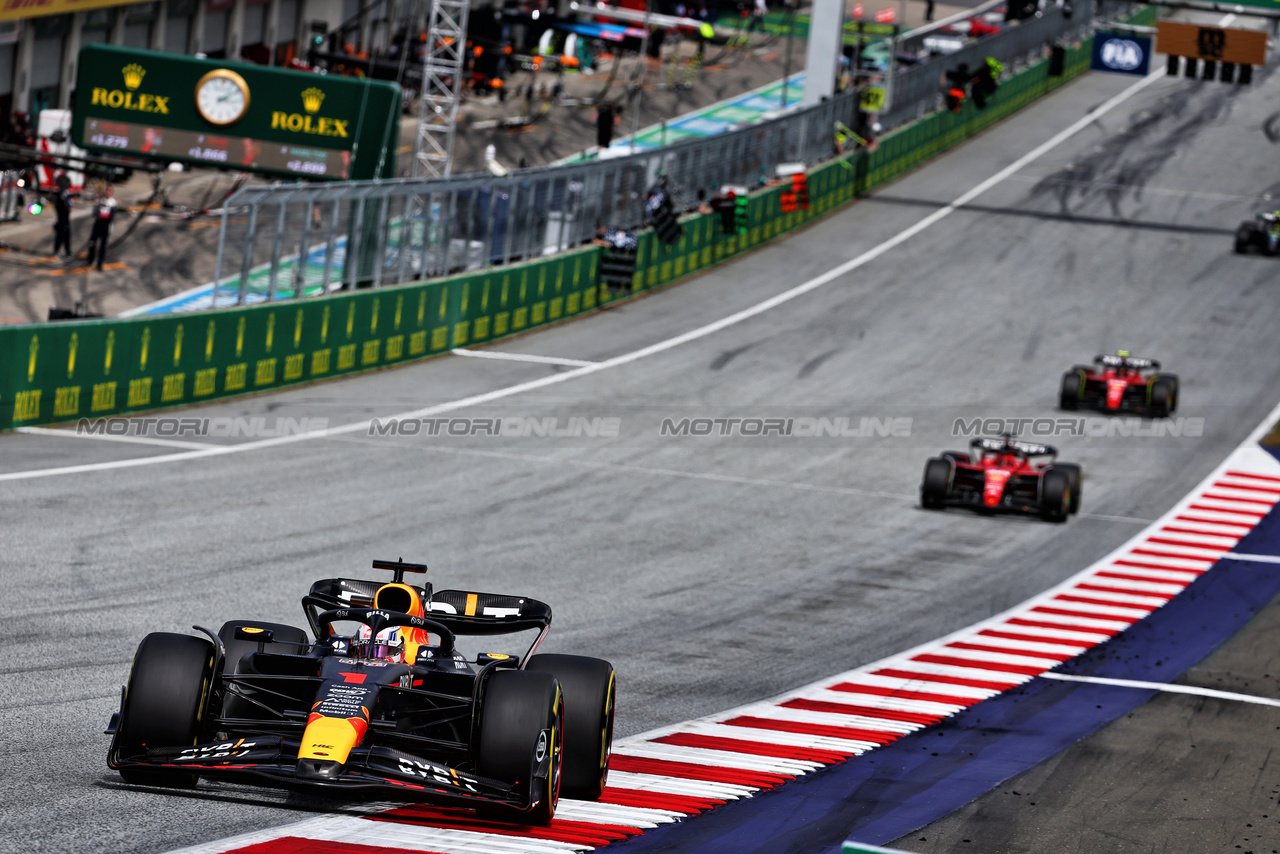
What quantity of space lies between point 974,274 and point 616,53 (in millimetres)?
30769

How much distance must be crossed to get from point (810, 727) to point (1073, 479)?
38.8 ft

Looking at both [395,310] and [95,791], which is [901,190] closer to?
[395,310]

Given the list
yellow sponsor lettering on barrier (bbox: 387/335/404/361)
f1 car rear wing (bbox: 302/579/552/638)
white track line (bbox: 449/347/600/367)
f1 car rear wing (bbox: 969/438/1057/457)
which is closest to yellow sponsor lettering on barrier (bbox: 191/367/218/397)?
yellow sponsor lettering on barrier (bbox: 387/335/404/361)

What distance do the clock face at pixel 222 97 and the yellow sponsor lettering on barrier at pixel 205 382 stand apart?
15962 mm

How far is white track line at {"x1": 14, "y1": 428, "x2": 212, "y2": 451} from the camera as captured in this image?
22.8 m

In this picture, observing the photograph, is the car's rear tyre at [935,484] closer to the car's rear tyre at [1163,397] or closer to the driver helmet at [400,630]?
the car's rear tyre at [1163,397]

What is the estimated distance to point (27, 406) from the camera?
22.9 metres

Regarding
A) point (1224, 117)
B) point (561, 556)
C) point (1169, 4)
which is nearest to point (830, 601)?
point (561, 556)

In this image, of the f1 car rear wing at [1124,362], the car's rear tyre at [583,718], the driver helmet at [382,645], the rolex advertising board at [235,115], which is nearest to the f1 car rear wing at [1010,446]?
the f1 car rear wing at [1124,362]

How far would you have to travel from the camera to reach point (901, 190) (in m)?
54.3

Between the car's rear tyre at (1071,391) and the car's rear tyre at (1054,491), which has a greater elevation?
the car's rear tyre at (1071,391)

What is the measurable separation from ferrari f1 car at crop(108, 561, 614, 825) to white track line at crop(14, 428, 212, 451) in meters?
13.6

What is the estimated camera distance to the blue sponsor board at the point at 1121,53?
5600 centimetres

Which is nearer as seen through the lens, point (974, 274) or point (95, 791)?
point (95, 791)
